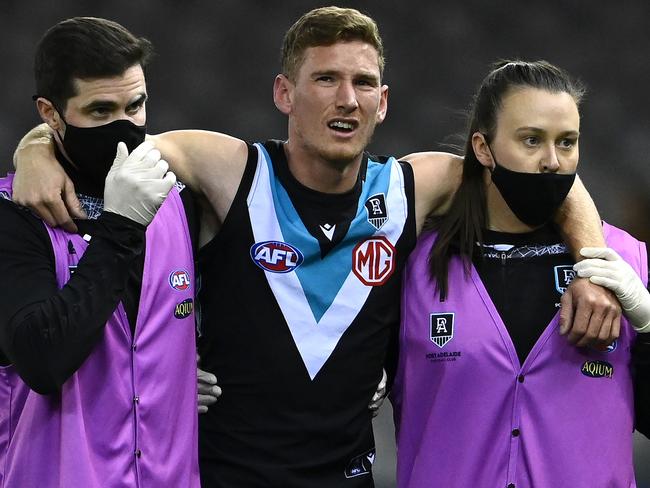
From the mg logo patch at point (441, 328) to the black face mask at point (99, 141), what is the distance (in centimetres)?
63

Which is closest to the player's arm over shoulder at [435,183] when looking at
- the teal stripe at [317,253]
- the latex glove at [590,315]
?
the teal stripe at [317,253]

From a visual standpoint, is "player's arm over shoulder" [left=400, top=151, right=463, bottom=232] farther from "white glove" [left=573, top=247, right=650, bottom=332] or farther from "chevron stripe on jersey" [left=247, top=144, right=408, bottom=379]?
"white glove" [left=573, top=247, right=650, bottom=332]

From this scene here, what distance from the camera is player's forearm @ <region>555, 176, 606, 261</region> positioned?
2.06 metres

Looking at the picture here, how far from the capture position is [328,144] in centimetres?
208

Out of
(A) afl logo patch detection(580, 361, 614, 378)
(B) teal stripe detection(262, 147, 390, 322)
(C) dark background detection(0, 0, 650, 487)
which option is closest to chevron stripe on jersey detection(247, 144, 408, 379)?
(B) teal stripe detection(262, 147, 390, 322)

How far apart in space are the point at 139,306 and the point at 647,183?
263cm

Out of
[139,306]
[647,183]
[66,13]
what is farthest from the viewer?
[647,183]

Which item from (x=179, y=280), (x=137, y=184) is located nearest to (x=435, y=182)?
(x=179, y=280)

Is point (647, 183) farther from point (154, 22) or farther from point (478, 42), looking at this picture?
point (154, 22)

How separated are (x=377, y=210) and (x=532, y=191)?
0.98 feet

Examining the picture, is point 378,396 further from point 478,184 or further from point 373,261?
point 478,184

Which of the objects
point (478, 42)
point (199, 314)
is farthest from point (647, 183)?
point (199, 314)

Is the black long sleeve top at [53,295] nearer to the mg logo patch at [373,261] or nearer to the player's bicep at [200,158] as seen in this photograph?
the player's bicep at [200,158]

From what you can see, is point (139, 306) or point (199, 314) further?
point (199, 314)
